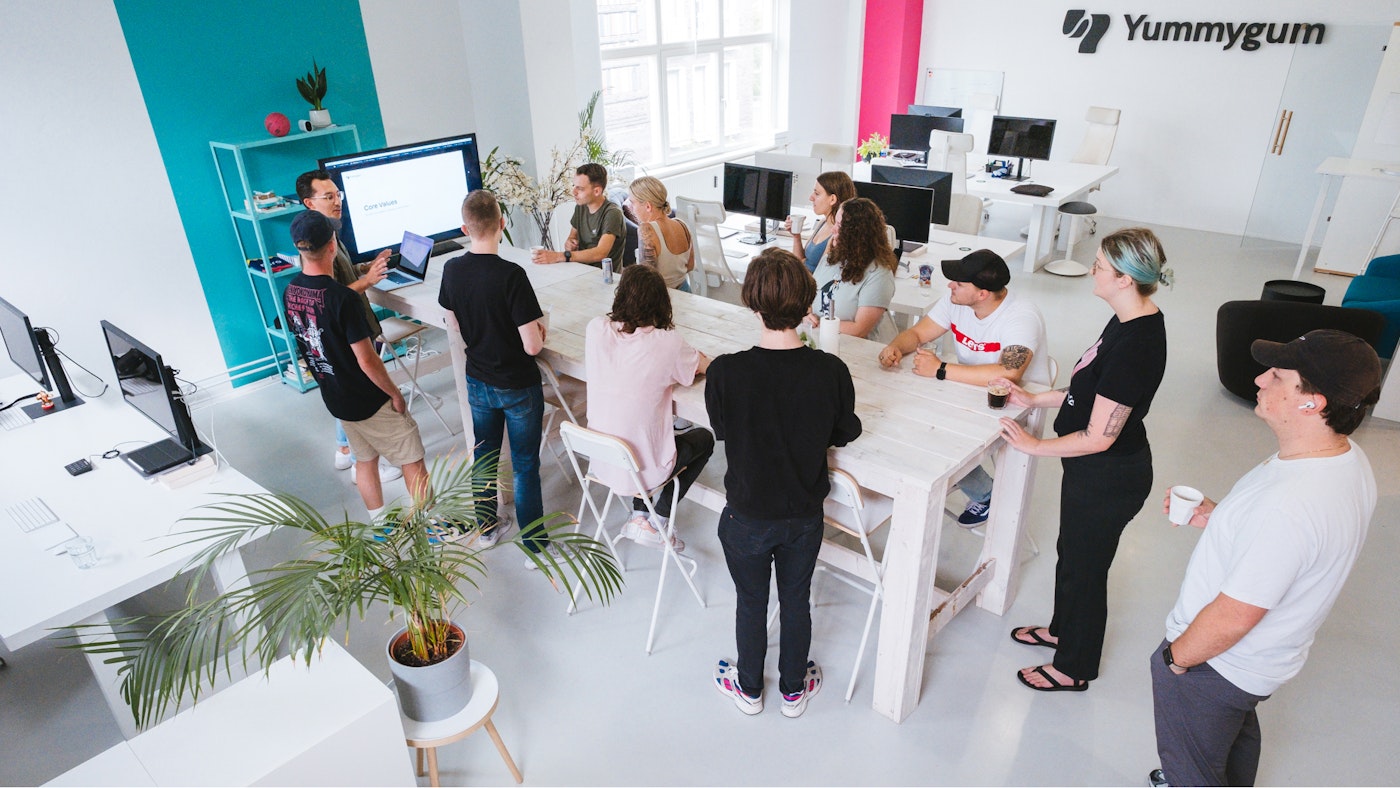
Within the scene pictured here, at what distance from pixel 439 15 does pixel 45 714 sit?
461 cm

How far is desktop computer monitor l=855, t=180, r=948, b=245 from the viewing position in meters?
4.71

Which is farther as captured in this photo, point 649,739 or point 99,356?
point 99,356

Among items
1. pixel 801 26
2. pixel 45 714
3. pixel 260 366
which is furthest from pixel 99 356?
pixel 801 26

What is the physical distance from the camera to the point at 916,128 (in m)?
7.32

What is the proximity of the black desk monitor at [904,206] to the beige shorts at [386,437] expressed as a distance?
2.74 meters

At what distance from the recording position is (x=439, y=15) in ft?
18.5

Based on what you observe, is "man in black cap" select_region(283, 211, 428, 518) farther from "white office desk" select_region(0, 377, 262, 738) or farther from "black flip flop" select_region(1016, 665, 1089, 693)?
"black flip flop" select_region(1016, 665, 1089, 693)

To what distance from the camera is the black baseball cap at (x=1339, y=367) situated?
1697 millimetres

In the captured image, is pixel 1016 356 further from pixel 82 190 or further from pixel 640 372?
pixel 82 190

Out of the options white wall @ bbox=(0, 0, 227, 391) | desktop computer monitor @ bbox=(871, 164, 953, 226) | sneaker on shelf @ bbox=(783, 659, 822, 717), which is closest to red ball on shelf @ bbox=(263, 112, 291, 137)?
white wall @ bbox=(0, 0, 227, 391)

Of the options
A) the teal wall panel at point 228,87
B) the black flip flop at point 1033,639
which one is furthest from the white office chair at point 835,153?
the black flip flop at point 1033,639

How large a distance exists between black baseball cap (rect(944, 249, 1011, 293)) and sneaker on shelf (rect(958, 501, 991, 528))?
1194 mm

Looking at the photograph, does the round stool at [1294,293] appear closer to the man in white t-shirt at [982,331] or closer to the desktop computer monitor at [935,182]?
the desktop computer monitor at [935,182]

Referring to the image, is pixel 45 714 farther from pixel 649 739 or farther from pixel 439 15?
pixel 439 15
